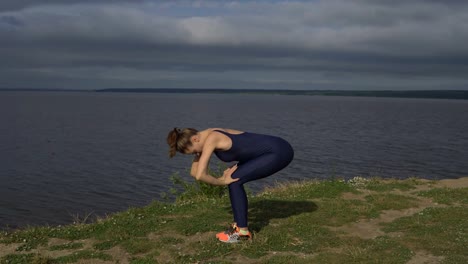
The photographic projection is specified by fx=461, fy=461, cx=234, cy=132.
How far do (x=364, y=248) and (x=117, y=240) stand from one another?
506 centimetres

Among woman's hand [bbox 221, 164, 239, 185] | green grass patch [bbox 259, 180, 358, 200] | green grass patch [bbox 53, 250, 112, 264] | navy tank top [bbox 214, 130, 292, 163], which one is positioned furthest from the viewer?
green grass patch [bbox 259, 180, 358, 200]

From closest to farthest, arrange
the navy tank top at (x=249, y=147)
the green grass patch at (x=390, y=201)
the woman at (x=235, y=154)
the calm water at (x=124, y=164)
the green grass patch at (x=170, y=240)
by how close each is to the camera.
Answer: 1. the woman at (x=235, y=154)
2. the navy tank top at (x=249, y=147)
3. the green grass patch at (x=170, y=240)
4. the green grass patch at (x=390, y=201)
5. the calm water at (x=124, y=164)

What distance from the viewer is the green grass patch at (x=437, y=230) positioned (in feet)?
30.1

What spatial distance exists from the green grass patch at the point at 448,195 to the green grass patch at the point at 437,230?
1239 millimetres

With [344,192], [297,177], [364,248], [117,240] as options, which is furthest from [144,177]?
[364,248]

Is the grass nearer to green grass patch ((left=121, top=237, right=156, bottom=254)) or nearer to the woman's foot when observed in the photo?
green grass patch ((left=121, top=237, right=156, bottom=254))

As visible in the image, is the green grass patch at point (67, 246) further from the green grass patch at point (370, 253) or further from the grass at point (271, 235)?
the green grass patch at point (370, 253)

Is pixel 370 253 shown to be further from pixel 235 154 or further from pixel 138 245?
pixel 138 245

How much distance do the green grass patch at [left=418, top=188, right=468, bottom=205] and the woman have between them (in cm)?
714

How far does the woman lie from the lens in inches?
340

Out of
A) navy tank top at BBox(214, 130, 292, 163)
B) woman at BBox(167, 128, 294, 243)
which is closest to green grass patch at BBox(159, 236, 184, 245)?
woman at BBox(167, 128, 294, 243)

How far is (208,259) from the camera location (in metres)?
8.64

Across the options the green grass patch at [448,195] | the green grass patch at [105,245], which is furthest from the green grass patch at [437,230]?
the green grass patch at [105,245]

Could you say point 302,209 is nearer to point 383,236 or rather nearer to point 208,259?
→ point 383,236
